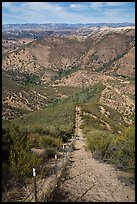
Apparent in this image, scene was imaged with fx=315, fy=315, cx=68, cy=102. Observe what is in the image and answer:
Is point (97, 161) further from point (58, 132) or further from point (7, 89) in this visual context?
point (7, 89)

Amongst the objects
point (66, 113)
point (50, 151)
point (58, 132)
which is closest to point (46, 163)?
point (50, 151)

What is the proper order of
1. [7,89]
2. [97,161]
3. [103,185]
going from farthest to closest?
1. [7,89]
2. [97,161]
3. [103,185]

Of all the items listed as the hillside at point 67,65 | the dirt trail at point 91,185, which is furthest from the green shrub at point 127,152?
the hillside at point 67,65

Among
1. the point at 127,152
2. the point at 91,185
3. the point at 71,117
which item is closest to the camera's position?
the point at 91,185

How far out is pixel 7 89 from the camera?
76.0 m

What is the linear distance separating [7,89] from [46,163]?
218 feet

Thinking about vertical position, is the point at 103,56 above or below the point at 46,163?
above

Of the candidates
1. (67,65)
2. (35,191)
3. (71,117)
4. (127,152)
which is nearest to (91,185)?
(127,152)

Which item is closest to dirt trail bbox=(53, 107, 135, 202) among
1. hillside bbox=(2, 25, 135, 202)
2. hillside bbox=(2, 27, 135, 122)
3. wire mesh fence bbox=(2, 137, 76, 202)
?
hillside bbox=(2, 25, 135, 202)

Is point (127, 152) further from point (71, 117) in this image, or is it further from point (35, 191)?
point (71, 117)

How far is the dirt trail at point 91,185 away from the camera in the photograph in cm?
780

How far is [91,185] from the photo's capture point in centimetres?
879

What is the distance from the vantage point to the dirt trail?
7796mm

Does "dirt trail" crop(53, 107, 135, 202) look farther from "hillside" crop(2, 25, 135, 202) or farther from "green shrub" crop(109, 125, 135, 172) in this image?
"green shrub" crop(109, 125, 135, 172)
